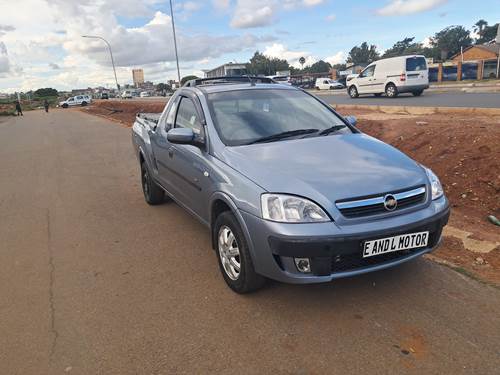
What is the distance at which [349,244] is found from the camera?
9.41 ft

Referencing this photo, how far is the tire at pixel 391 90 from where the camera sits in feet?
69.4

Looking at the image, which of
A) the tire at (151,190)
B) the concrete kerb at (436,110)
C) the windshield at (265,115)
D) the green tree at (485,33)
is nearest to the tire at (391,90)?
the concrete kerb at (436,110)

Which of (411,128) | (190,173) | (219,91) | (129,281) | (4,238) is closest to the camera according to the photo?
(129,281)

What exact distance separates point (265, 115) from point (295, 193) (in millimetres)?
1462

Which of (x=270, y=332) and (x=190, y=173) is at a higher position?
(x=190, y=173)

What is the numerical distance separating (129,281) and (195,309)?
2.79ft

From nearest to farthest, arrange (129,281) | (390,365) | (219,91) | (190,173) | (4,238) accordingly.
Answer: (390,365) < (129,281) < (190,173) < (219,91) < (4,238)

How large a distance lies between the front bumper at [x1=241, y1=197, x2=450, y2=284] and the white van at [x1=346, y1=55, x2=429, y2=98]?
19.2 metres

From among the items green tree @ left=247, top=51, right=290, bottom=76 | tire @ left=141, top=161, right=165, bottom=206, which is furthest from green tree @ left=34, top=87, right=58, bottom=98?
tire @ left=141, top=161, right=165, bottom=206

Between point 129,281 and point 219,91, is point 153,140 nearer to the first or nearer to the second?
point 219,91

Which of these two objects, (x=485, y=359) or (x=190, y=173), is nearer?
(x=485, y=359)

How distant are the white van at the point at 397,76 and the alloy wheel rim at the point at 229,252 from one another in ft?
63.5

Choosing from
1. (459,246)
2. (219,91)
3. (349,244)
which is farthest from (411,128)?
(349,244)

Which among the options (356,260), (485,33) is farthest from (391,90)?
(485,33)
